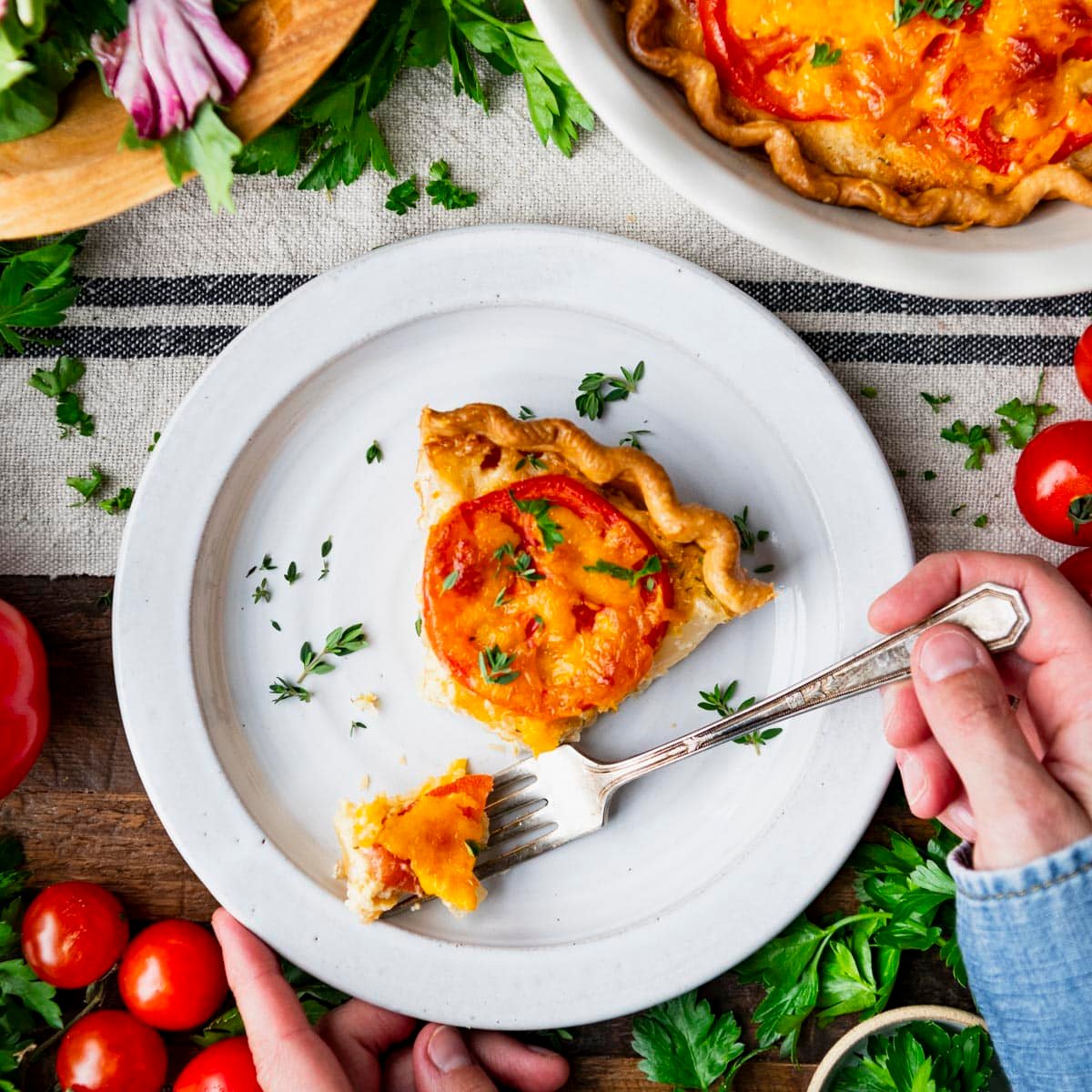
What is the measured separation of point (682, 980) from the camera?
2.73 metres

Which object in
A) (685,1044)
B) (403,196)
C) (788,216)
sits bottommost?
(685,1044)

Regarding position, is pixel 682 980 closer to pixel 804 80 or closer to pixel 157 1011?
A: pixel 157 1011

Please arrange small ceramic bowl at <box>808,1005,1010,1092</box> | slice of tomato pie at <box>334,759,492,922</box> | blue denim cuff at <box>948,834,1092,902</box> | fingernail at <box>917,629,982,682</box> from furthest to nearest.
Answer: small ceramic bowl at <box>808,1005,1010,1092</box>, slice of tomato pie at <box>334,759,492,922</box>, fingernail at <box>917,629,982,682</box>, blue denim cuff at <box>948,834,1092,902</box>

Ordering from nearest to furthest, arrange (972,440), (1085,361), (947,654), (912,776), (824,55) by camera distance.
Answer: (947,654) → (824,55) → (912,776) → (1085,361) → (972,440)

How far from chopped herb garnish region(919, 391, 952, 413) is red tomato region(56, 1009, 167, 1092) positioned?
2692 millimetres

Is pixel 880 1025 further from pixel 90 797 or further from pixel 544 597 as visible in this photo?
pixel 90 797

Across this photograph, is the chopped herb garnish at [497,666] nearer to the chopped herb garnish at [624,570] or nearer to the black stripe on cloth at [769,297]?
the chopped herb garnish at [624,570]

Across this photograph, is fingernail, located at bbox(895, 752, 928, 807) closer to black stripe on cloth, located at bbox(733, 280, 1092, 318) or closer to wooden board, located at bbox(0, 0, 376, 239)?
black stripe on cloth, located at bbox(733, 280, 1092, 318)

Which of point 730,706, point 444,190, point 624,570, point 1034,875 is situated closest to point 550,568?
point 624,570

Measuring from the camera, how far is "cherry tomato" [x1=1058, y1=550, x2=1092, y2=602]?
2.71m

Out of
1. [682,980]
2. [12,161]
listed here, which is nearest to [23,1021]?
[682,980]

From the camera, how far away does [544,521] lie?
99.7 inches

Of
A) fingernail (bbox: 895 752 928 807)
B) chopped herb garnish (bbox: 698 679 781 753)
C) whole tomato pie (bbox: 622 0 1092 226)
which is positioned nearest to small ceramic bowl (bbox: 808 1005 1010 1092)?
fingernail (bbox: 895 752 928 807)

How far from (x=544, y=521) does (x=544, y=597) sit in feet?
0.58
